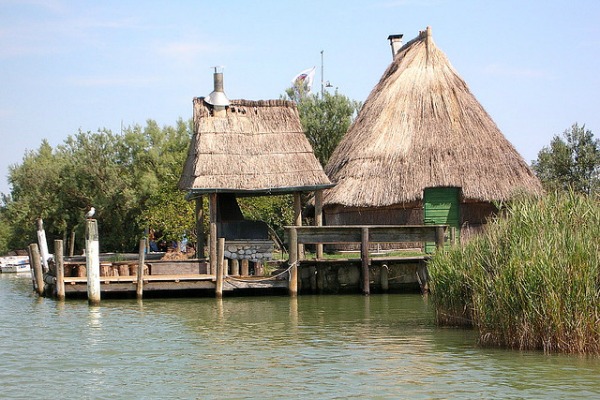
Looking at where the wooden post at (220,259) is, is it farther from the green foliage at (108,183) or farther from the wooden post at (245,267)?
the green foliage at (108,183)

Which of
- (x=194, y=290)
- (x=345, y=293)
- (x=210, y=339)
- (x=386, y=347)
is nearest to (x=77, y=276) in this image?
(x=194, y=290)

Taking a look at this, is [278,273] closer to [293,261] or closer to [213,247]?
[293,261]

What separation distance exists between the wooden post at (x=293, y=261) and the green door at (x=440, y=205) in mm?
8364

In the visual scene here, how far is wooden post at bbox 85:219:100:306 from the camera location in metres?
25.5

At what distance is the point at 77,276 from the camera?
28250mm

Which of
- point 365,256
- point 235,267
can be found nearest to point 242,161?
point 235,267

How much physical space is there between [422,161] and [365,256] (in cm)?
812

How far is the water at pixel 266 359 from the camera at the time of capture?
45.5ft

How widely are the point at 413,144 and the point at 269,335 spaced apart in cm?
1703

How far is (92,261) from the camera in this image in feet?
84.1

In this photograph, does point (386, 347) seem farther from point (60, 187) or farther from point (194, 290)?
point (60, 187)

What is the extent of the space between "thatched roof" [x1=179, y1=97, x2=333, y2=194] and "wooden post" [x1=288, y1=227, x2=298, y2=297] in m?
2.47

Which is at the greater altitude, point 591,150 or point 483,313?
point 591,150

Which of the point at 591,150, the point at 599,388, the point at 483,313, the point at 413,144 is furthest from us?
the point at 591,150
